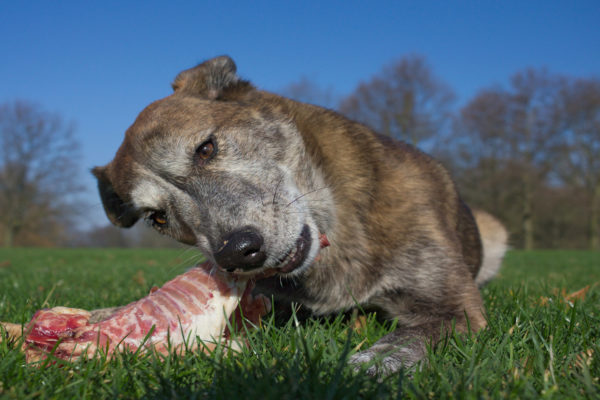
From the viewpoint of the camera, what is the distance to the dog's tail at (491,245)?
202 inches

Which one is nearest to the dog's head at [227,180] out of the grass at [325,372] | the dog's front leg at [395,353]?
the grass at [325,372]

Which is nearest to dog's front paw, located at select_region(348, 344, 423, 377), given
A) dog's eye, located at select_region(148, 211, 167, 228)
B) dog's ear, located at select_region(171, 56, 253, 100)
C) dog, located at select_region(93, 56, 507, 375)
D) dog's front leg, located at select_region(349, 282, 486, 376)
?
dog's front leg, located at select_region(349, 282, 486, 376)

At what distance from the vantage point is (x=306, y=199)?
2816 mm

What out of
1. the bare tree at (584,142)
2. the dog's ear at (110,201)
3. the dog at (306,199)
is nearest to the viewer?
the dog at (306,199)

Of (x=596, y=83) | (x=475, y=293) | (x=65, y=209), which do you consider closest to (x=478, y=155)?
(x=596, y=83)

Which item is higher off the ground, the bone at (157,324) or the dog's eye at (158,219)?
the dog's eye at (158,219)

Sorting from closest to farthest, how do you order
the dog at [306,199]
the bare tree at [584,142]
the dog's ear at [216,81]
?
1. the dog at [306,199]
2. the dog's ear at [216,81]
3. the bare tree at [584,142]

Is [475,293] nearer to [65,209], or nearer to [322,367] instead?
[322,367]

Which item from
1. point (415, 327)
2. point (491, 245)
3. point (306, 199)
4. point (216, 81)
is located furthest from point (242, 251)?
point (491, 245)

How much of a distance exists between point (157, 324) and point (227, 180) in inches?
34.7

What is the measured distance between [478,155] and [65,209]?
30060 millimetres

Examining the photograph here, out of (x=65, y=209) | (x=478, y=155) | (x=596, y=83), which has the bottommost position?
(x=65, y=209)

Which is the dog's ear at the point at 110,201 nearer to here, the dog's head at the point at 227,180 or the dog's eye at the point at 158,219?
the dog's head at the point at 227,180

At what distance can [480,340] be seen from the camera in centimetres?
226
